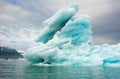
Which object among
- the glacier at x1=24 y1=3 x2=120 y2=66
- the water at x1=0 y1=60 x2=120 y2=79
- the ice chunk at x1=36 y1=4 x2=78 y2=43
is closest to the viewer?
the water at x1=0 y1=60 x2=120 y2=79

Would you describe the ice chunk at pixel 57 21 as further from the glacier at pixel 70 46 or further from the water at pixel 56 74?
the water at pixel 56 74

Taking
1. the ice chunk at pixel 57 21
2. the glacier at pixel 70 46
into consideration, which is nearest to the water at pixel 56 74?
the glacier at pixel 70 46

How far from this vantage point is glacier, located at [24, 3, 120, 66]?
37562mm

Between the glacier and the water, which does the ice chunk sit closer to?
the glacier

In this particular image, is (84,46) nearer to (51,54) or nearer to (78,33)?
(78,33)

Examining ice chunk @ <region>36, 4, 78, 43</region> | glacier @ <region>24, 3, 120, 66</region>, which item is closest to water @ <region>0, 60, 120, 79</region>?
glacier @ <region>24, 3, 120, 66</region>

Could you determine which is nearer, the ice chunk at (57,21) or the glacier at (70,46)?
the glacier at (70,46)

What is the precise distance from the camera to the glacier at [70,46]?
1479 inches

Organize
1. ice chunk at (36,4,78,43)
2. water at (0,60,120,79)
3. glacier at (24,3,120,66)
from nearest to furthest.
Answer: water at (0,60,120,79), glacier at (24,3,120,66), ice chunk at (36,4,78,43)

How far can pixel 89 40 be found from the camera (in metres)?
41.6

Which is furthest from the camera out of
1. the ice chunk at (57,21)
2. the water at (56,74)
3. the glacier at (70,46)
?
the ice chunk at (57,21)

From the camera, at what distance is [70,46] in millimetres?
38406

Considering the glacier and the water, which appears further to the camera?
the glacier

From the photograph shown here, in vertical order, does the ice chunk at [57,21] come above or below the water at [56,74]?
above
